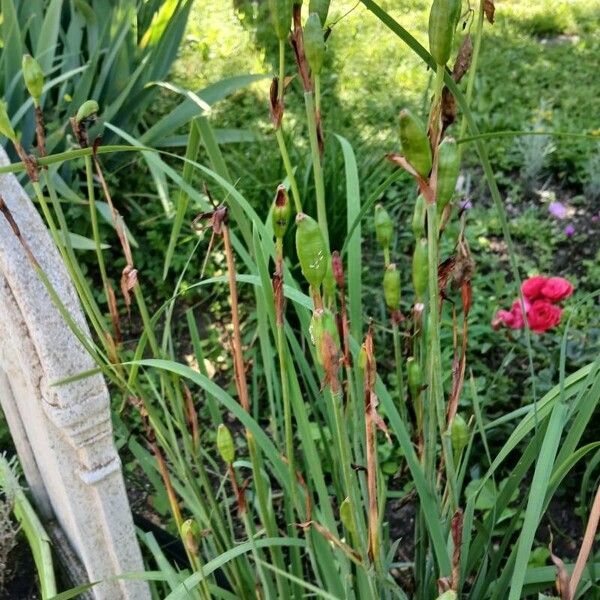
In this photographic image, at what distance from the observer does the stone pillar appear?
2.85 ft

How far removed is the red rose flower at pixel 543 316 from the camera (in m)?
1.58

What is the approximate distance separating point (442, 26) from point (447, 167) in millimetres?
99

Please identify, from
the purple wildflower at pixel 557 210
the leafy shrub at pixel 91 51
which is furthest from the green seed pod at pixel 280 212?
the purple wildflower at pixel 557 210

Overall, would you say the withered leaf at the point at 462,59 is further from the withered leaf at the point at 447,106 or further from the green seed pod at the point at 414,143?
the green seed pod at the point at 414,143

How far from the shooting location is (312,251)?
553 millimetres

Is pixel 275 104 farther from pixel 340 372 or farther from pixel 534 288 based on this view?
pixel 534 288

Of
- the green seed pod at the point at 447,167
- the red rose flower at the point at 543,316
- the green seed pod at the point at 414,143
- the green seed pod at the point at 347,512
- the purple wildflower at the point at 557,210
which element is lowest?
the purple wildflower at the point at 557,210

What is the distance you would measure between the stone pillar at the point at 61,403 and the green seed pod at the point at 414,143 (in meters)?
0.47

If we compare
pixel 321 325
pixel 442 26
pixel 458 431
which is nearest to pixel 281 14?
pixel 442 26

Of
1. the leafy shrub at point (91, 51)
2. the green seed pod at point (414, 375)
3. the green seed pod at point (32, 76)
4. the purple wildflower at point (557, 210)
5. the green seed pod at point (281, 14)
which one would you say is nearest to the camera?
the green seed pod at point (281, 14)

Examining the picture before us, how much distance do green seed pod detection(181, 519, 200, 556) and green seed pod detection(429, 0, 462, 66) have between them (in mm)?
501

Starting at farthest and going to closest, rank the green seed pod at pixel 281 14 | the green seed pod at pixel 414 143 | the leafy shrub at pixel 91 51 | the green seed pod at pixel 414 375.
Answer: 1. the leafy shrub at pixel 91 51
2. the green seed pod at pixel 414 375
3. the green seed pod at pixel 281 14
4. the green seed pod at pixel 414 143

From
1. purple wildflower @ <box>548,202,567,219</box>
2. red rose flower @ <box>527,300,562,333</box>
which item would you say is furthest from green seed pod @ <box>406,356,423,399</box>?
purple wildflower @ <box>548,202,567,219</box>

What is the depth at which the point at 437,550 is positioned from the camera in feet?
2.72
